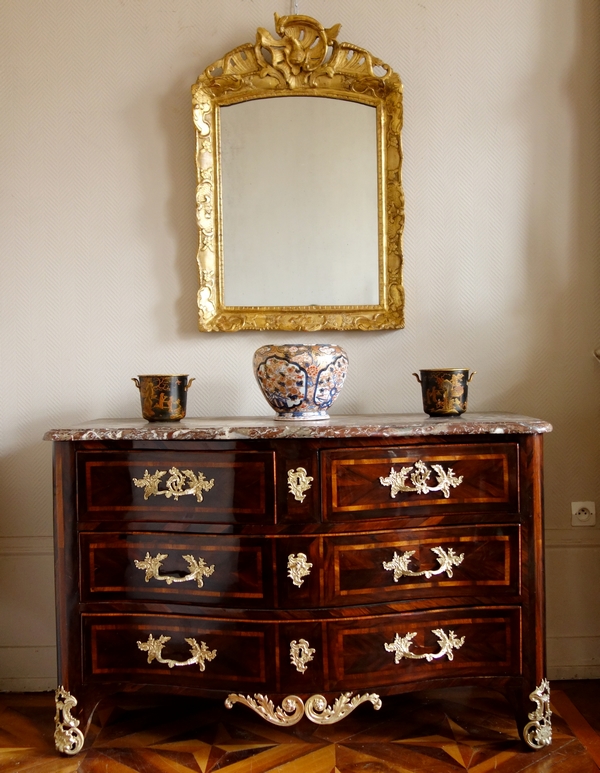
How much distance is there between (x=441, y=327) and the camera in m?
2.14

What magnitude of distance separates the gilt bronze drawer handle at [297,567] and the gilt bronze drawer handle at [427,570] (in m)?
0.21

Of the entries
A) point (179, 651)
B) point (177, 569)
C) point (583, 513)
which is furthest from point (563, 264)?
point (179, 651)

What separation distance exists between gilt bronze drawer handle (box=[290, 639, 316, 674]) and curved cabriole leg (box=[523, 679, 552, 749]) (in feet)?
1.95

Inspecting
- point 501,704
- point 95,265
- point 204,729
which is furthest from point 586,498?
point 95,265

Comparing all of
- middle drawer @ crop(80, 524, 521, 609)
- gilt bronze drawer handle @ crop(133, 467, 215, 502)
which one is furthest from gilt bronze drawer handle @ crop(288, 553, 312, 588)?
gilt bronze drawer handle @ crop(133, 467, 215, 502)

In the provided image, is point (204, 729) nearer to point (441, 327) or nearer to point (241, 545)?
point (241, 545)

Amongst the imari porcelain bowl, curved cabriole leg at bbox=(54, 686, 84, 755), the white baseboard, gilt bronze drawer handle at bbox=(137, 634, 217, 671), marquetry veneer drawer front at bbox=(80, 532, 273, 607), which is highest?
the imari porcelain bowl

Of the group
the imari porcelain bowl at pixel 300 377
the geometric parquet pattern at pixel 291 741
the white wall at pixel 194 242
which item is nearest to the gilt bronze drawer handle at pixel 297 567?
the imari porcelain bowl at pixel 300 377

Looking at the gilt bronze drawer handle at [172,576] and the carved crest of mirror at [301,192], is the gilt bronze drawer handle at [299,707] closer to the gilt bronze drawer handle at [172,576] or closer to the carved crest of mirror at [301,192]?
the gilt bronze drawer handle at [172,576]

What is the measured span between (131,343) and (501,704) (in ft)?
5.39

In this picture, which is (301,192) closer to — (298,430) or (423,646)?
(298,430)

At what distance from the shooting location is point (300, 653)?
1.59 m

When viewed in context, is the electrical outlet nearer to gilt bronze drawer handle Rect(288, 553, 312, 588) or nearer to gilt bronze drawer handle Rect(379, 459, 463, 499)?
gilt bronze drawer handle Rect(379, 459, 463, 499)

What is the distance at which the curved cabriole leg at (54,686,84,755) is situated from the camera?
1.66 metres
